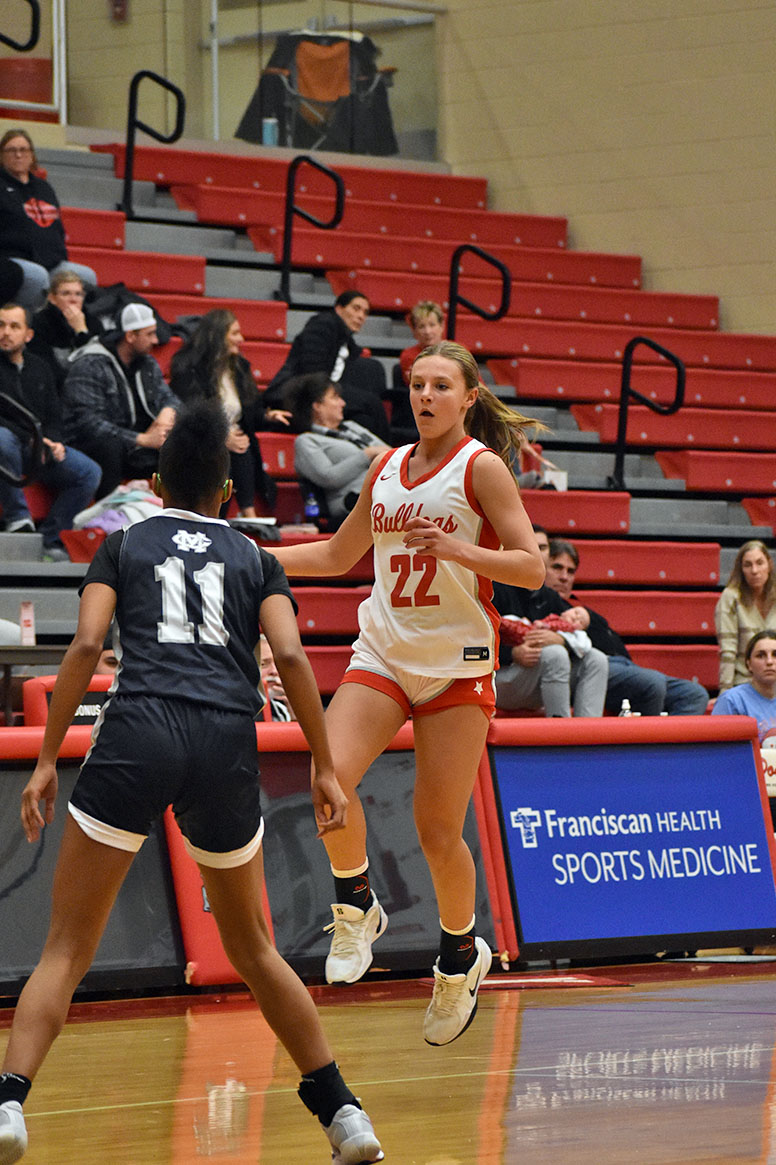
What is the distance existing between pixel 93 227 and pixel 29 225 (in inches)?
69.8

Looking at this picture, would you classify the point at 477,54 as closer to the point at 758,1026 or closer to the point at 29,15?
the point at 29,15

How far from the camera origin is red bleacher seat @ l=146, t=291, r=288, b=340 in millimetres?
12414

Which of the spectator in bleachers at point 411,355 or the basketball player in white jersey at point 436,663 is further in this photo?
the spectator in bleachers at point 411,355

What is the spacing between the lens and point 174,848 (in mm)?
6559

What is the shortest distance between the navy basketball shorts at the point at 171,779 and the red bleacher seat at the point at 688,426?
1004 cm

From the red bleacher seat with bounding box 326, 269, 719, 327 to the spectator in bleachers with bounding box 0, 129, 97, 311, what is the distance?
2887mm

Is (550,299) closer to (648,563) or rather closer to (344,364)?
(648,563)

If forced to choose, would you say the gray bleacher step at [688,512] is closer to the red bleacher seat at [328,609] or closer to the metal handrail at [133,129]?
the red bleacher seat at [328,609]

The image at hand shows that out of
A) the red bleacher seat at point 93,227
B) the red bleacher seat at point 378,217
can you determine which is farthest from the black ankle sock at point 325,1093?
the red bleacher seat at point 378,217

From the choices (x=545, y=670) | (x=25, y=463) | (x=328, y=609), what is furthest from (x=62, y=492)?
(x=545, y=670)

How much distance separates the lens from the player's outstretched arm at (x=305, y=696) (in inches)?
149

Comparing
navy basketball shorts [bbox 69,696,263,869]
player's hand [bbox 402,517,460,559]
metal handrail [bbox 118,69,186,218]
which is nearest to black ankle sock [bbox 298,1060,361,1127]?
navy basketball shorts [bbox 69,696,263,869]

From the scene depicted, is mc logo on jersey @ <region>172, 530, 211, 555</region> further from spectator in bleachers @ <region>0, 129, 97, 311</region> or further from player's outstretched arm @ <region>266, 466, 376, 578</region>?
spectator in bleachers @ <region>0, 129, 97, 311</region>

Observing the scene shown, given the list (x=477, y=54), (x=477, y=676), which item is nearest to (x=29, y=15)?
(x=477, y=54)
